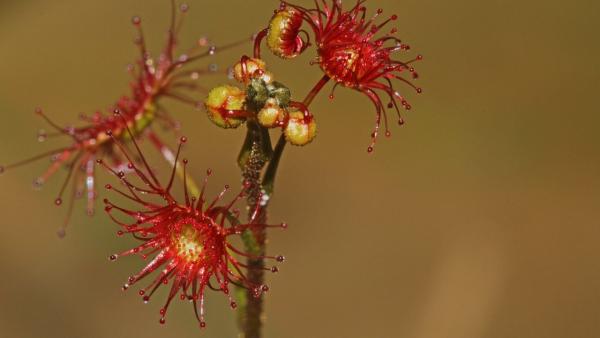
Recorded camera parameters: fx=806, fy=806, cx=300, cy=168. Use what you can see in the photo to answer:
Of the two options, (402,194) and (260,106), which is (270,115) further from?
(402,194)

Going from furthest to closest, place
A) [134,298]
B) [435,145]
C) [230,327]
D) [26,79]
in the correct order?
[26,79] < [435,145] < [134,298] < [230,327]

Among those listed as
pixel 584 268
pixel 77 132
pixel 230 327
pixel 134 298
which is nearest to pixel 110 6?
pixel 134 298

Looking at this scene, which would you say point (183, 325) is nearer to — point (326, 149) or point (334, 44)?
point (326, 149)

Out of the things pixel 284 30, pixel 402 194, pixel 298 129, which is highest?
pixel 402 194

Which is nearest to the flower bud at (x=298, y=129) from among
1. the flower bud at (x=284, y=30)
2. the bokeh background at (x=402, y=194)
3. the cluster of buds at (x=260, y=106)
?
the cluster of buds at (x=260, y=106)

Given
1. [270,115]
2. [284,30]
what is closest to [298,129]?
[270,115]

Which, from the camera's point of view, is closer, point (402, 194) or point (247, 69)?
point (247, 69)
